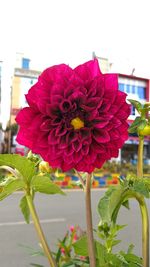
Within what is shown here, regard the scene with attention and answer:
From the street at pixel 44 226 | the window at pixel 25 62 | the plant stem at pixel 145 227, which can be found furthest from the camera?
the window at pixel 25 62

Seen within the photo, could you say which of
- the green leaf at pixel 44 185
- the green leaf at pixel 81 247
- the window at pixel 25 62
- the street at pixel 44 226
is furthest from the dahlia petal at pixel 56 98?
the window at pixel 25 62

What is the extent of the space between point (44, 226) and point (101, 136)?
12.3 ft

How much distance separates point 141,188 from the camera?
40 cm

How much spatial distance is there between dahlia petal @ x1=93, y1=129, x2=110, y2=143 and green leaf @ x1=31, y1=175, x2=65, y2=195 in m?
0.11

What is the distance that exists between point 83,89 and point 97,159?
74 millimetres

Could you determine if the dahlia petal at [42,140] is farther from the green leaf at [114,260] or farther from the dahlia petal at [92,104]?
the green leaf at [114,260]

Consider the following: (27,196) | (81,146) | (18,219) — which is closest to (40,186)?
(27,196)

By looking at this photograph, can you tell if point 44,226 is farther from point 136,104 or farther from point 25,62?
point 25,62

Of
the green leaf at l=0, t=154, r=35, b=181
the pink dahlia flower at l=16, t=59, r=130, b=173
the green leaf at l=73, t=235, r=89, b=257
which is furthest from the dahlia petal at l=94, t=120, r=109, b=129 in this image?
the green leaf at l=73, t=235, r=89, b=257

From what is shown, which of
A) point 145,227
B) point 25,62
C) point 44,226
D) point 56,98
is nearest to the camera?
point 56,98

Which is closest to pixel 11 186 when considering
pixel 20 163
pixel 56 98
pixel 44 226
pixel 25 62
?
pixel 20 163

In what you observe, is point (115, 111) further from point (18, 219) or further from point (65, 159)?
point (18, 219)

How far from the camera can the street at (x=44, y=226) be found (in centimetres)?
275

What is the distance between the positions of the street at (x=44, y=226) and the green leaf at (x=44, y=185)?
1.85m
